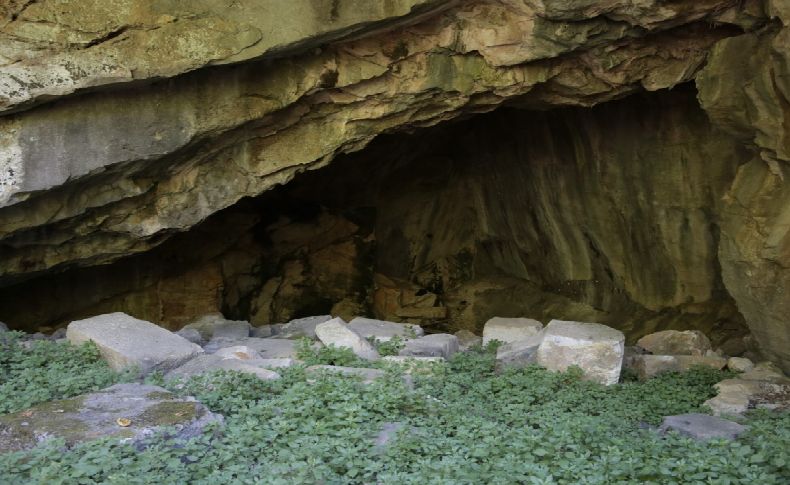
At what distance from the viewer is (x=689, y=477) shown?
3479 mm

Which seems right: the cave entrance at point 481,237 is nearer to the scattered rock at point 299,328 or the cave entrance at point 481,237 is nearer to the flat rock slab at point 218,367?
the scattered rock at point 299,328

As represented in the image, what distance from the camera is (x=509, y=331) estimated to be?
25.0 feet

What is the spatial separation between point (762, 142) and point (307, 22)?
12.2ft

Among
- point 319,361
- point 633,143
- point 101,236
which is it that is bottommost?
point 319,361

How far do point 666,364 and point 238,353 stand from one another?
12.2 feet

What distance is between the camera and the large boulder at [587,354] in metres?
6.09

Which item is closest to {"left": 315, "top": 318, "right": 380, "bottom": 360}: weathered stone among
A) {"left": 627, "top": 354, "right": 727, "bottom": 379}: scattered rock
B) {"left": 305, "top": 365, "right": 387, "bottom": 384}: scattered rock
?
{"left": 305, "top": 365, "right": 387, "bottom": 384}: scattered rock

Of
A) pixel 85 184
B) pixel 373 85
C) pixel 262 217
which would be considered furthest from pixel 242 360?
pixel 262 217

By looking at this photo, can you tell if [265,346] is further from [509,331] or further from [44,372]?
[509,331]

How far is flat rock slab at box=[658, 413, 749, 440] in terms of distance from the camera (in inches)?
176

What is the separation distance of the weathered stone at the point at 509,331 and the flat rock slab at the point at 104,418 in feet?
12.6

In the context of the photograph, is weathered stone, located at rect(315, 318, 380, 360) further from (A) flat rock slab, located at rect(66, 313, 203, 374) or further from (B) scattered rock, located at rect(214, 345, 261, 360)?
(A) flat rock slab, located at rect(66, 313, 203, 374)

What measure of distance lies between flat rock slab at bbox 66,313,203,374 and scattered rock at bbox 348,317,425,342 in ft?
5.85

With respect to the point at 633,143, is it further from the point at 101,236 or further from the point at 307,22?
the point at 101,236
